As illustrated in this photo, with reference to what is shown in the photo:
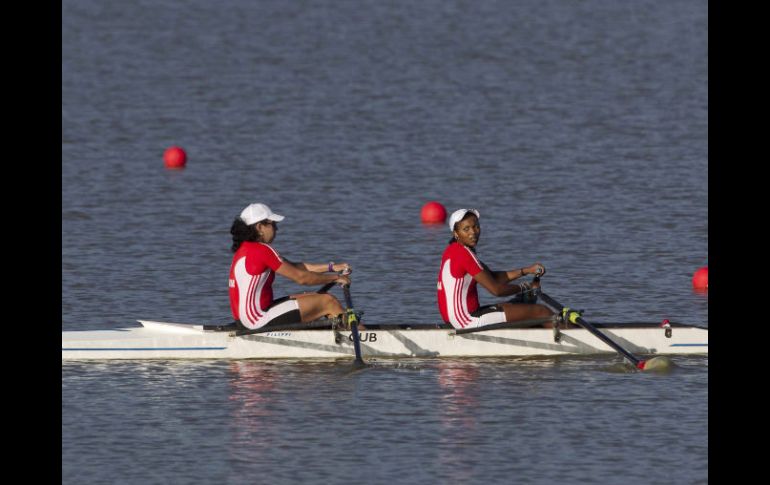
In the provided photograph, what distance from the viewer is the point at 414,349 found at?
2280 cm

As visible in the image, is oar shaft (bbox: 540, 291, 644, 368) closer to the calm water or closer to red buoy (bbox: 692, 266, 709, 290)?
the calm water

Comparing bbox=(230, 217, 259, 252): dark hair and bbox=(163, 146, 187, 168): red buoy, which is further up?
bbox=(163, 146, 187, 168): red buoy

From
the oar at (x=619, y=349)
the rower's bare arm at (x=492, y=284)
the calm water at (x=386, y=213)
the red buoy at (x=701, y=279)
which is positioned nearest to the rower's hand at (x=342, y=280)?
the calm water at (x=386, y=213)

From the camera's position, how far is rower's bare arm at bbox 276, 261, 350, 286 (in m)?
22.7

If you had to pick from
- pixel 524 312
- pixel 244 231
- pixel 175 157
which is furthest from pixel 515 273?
pixel 175 157

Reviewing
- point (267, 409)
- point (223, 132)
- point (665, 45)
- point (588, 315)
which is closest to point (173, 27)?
point (665, 45)

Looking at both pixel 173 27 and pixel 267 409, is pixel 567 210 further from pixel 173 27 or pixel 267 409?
pixel 173 27

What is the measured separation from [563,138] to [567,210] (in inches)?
330

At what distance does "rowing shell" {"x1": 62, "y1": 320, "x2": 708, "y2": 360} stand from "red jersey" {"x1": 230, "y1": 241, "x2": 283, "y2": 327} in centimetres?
29

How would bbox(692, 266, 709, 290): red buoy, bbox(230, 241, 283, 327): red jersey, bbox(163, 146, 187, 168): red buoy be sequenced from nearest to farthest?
1. bbox(230, 241, 283, 327): red jersey
2. bbox(692, 266, 709, 290): red buoy
3. bbox(163, 146, 187, 168): red buoy

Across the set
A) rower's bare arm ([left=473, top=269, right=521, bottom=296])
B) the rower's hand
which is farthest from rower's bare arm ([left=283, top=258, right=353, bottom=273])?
rower's bare arm ([left=473, top=269, right=521, bottom=296])

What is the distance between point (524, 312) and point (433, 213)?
9.48 meters

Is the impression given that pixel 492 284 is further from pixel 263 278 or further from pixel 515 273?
pixel 263 278

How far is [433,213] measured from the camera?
3256 cm
